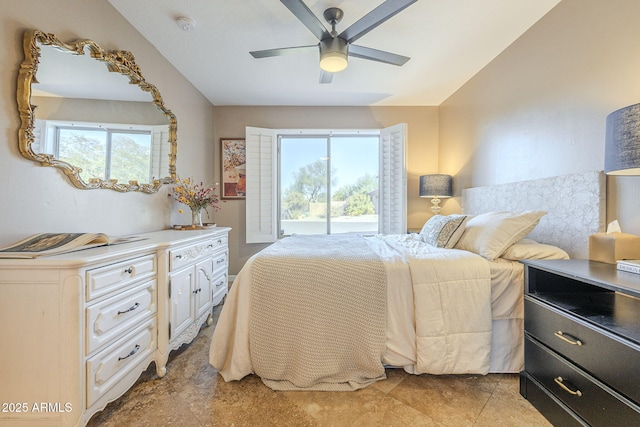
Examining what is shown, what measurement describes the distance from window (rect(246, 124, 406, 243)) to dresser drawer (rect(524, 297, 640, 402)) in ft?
7.00

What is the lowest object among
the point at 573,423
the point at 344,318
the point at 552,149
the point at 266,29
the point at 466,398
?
the point at 466,398

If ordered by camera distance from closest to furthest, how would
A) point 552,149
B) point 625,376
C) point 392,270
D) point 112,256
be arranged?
point 625,376
point 112,256
point 392,270
point 552,149

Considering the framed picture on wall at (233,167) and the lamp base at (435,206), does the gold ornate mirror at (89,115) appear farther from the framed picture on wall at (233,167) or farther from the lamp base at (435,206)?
the lamp base at (435,206)

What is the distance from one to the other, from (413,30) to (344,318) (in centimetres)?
224

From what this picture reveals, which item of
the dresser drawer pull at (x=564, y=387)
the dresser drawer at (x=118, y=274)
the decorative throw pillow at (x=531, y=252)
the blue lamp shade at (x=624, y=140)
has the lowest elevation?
the dresser drawer pull at (x=564, y=387)

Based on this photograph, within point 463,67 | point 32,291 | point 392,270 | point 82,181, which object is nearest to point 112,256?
point 32,291

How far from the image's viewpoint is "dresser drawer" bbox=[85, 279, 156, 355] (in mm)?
1137

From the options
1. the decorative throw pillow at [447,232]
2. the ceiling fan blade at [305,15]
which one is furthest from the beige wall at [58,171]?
the decorative throw pillow at [447,232]

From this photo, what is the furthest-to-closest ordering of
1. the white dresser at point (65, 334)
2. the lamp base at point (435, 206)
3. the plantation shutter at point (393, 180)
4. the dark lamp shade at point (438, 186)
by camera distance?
1. the plantation shutter at point (393, 180)
2. the lamp base at point (435, 206)
3. the dark lamp shade at point (438, 186)
4. the white dresser at point (65, 334)

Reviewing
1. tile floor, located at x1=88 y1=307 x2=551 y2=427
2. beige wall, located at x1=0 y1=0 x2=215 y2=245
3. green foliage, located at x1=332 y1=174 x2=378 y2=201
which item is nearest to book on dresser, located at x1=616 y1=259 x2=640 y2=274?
tile floor, located at x1=88 y1=307 x2=551 y2=427

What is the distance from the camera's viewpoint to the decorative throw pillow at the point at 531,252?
154 cm

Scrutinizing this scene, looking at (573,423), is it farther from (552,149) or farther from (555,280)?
(552,149)

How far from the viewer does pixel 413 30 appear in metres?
2.06

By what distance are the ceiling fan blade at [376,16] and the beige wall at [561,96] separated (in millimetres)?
1180
